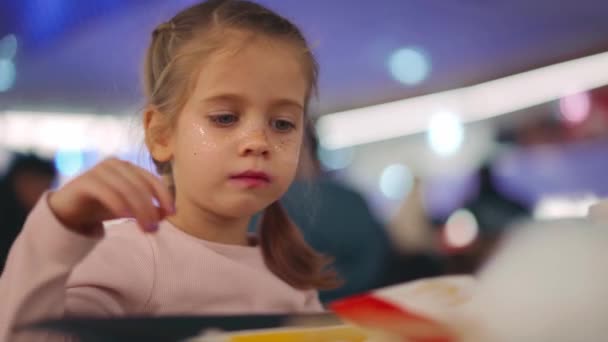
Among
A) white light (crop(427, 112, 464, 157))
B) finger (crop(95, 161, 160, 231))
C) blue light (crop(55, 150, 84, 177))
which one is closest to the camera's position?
finger (crop(95, 161, 160, 231))

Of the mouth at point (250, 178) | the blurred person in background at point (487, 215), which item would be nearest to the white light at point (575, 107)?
the blurred person in background at point (487, 215)

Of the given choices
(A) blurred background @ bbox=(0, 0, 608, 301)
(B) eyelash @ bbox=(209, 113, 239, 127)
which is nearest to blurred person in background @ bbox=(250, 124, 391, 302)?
(A) blurred background @ bbox=(0, 0, 608, 301)

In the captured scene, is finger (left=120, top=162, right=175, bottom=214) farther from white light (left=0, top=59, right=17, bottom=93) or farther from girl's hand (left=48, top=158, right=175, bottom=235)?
white light (left=0, top=59, right=17, bottom=93)

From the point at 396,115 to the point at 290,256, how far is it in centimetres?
15

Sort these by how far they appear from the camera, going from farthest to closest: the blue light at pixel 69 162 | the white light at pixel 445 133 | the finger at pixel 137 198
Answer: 1. the white light at pixel 445 133
2. the blue light at pixel 69 162
3. the finger at pixel 137 198

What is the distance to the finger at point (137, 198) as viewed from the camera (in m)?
0.43

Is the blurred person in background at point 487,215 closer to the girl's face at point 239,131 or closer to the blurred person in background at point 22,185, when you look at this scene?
the girl's face at point 239,131

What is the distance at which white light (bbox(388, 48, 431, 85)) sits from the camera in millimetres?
625

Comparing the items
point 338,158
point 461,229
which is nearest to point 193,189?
point 338,158

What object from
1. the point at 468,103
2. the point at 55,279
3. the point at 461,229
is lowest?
the point at 55,279

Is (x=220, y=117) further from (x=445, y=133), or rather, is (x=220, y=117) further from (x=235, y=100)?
(x=445, y=133)

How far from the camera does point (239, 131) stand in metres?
→ 0.50

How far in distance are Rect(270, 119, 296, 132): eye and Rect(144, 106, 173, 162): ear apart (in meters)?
0.08

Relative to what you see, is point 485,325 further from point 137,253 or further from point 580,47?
point 580,47
